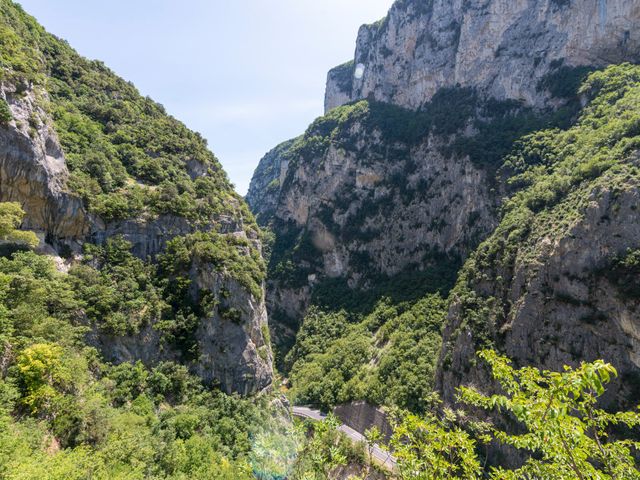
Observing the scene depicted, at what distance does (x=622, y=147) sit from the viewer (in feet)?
114

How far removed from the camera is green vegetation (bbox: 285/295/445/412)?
4372 cm

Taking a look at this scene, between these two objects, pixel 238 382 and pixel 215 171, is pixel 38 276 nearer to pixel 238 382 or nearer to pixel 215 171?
pixel 238 382

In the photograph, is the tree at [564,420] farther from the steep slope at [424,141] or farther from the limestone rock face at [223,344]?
the steep slope at [424,141]

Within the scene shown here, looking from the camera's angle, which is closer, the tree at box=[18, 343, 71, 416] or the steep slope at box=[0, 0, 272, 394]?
the tree at box=[18, 343, 71, 416]

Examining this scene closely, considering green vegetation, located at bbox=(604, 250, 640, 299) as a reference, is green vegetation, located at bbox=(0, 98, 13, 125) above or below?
above

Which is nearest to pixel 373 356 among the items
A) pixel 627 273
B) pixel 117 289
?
pixel 627 273

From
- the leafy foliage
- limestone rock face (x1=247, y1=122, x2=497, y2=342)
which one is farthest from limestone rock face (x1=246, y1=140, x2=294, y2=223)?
the leafy foliage

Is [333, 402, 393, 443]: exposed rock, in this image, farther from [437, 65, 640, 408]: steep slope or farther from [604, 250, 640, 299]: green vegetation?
[604, 250, 640, 299]: green vegetation

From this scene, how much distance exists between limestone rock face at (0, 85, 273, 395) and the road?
9262 millimetres

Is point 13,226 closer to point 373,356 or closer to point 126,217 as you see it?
point 126,217

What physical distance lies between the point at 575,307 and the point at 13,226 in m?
46.6

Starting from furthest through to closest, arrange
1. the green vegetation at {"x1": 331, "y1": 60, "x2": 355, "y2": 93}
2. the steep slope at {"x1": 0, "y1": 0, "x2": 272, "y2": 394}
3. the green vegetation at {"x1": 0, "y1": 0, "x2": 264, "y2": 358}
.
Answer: the green vegetation at {"x1": 331, "y1": 60, "x2": 355, "y2": 93} → the green vegetation at {"x1": 0, "y1": 0, "x2": 264, "y2": 358} → the steep slope at {"x1": 0, "y1": 0, "x2": 272, "y2": 394}

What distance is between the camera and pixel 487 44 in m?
77.2

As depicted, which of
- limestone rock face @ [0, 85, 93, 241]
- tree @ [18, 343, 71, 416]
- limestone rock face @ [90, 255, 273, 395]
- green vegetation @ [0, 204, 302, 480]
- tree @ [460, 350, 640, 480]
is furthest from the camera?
limestone rock face @ [90, 255, 273, 395]
